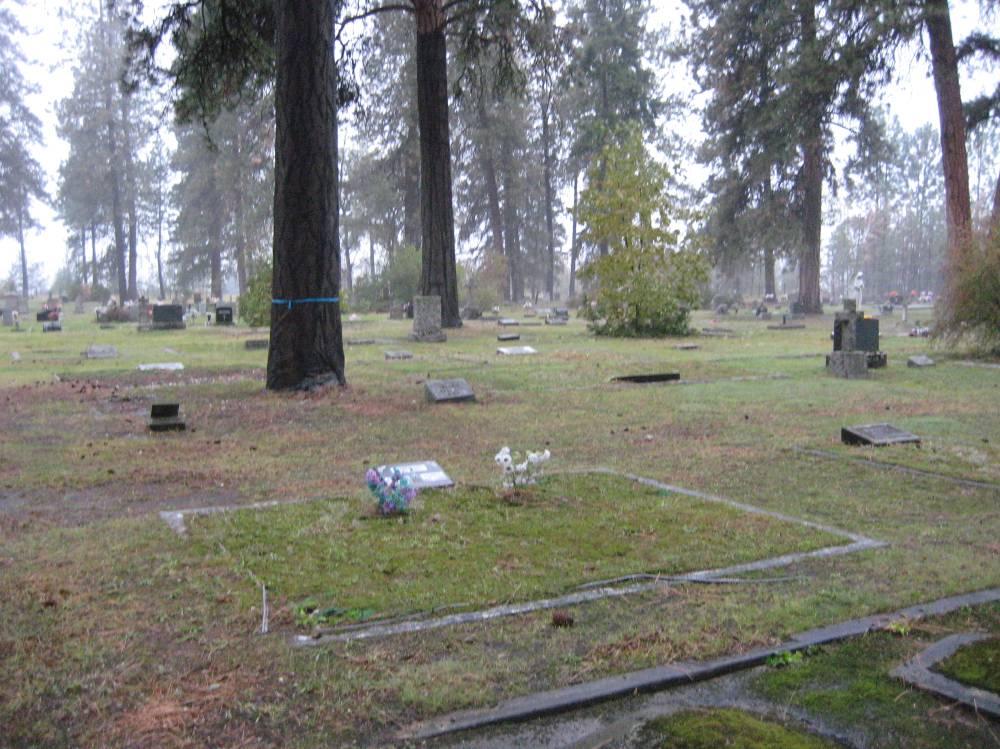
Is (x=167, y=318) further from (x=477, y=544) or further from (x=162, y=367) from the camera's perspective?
(x=477, y=544)

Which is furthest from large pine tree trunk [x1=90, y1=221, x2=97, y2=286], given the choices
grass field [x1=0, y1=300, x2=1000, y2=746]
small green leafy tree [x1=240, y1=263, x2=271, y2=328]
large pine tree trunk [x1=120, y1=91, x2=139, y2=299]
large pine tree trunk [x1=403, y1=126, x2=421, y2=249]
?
grass field [x1=0, y1=300, x2=1000, y2=746]

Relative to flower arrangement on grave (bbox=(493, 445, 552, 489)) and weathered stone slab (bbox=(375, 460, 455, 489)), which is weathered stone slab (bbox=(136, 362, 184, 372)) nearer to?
weathered stone slab (bbox=(375, 460, 455, 489))

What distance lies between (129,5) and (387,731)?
14.2 metres

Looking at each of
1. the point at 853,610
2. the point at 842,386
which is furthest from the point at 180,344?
the point at 853,610

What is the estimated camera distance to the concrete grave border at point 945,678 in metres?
3.12

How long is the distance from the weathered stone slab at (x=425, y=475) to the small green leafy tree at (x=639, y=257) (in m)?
18.8

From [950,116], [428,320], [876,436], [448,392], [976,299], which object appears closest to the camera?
[876,436]

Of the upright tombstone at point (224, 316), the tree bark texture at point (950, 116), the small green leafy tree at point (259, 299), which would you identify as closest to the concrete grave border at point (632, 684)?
the tree bark texture at point (950, 116)

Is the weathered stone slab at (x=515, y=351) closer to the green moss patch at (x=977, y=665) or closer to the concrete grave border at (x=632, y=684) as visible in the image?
the concrete grave border at (x=632, y=684)

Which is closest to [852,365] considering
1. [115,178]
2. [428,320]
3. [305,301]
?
[305,301]

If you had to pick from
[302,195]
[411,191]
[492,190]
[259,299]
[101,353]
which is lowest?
[101,353]

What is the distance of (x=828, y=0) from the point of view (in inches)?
1005

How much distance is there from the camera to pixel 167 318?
30750 millimetres

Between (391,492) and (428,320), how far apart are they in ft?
57.0
